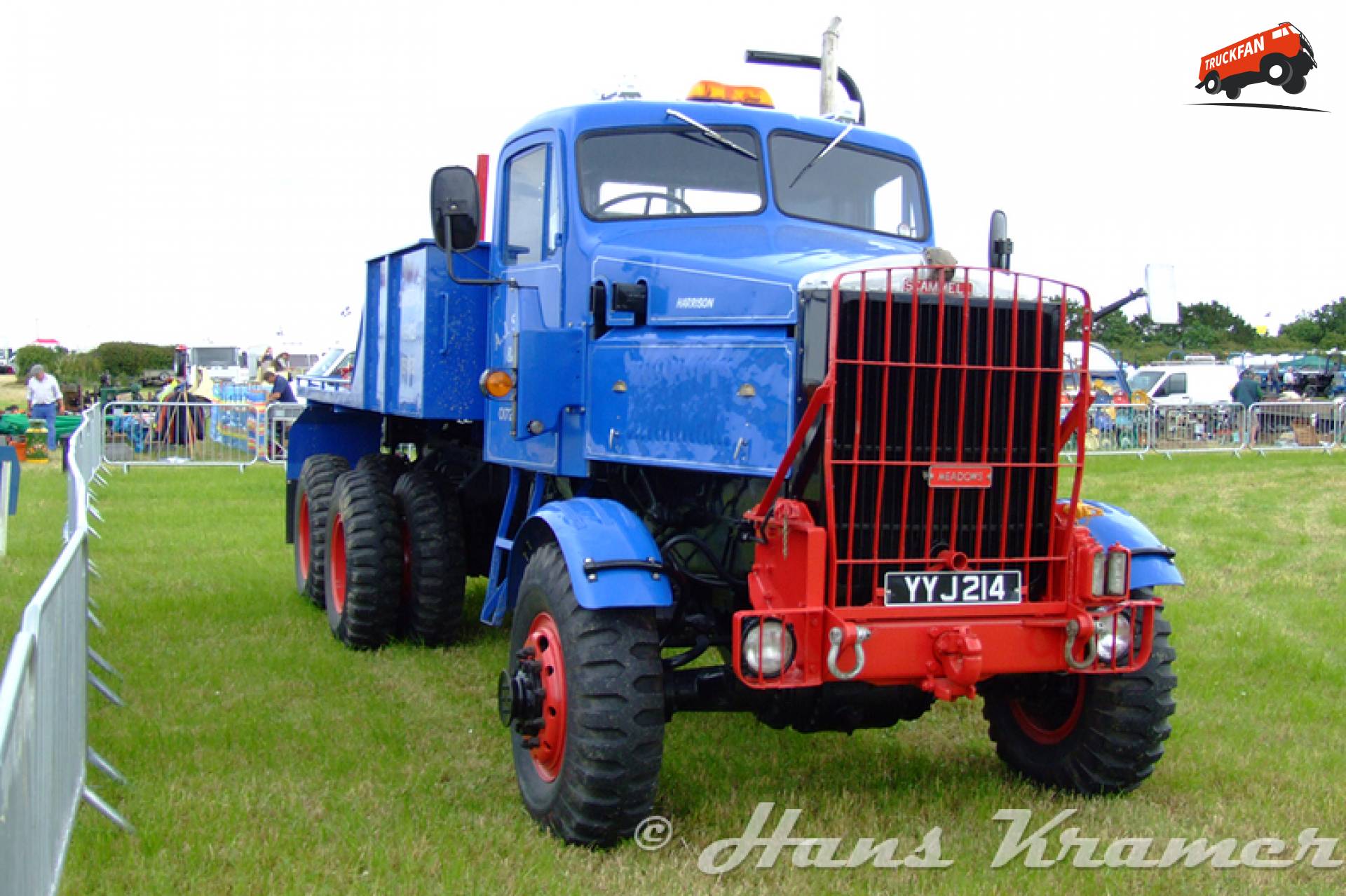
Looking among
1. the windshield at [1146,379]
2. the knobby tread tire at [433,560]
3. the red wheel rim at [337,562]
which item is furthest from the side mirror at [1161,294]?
the windshield at [1146,379]

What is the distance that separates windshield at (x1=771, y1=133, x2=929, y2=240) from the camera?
6.12m

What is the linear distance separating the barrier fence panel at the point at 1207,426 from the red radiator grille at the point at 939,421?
21484mm

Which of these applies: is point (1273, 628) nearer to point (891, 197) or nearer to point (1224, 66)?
point (891, 197)

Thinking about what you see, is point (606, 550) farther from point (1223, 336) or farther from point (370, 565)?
point (1223, 336)

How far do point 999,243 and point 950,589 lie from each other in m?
2.59

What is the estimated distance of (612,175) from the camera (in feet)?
19.9

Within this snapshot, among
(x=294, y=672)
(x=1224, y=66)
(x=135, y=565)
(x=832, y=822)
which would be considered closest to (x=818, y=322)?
(x=832, y=822)

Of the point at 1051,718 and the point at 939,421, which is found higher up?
the point at 939,421

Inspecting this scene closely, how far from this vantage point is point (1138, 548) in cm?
512

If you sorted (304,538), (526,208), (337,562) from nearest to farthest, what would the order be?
(526,208)
(337,562)
(304,538)

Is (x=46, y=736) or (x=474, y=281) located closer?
(x=46, y=736)

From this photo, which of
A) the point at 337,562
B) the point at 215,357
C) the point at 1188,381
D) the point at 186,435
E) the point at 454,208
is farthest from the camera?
the point at 215,357

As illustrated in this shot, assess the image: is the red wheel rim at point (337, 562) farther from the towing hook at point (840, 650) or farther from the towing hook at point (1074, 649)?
the towing hook at point (1074, 649)

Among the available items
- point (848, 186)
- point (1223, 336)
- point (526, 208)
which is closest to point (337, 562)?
point (526, 208)
